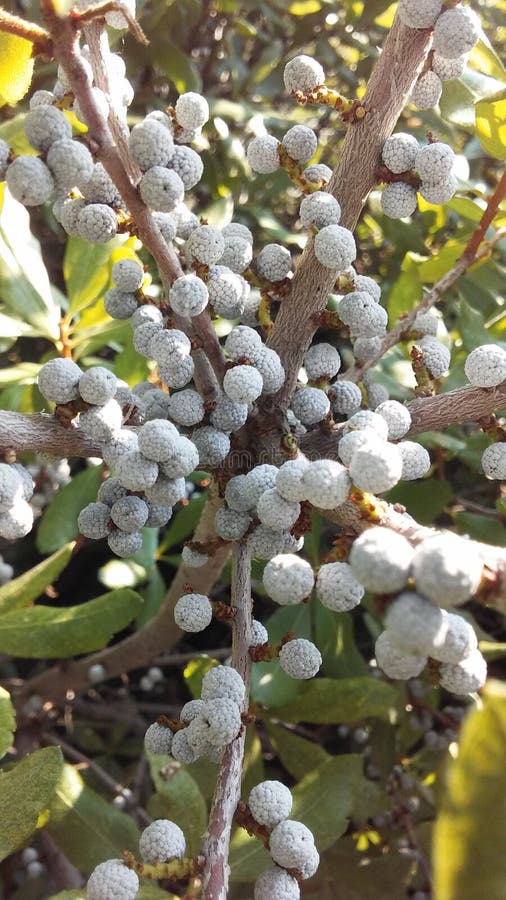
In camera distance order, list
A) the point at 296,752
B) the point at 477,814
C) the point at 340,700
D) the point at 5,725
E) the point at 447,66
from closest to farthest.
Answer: the point at 477,814
the point at 447,66
the point at 5,725
the point at 340,700
the point at 296,752

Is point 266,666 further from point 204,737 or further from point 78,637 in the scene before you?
point 204,737

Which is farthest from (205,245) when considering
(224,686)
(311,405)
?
(224,686)

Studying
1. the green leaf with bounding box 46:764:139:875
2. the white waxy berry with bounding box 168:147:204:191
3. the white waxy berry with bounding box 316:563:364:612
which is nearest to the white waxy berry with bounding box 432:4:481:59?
the white waxy berry with bounding box 168:147:204:191

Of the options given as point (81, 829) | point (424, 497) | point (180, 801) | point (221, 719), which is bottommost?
point (81, 829)

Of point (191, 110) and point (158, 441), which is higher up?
point (191, 110)

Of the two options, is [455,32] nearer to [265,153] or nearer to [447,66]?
[447,66]

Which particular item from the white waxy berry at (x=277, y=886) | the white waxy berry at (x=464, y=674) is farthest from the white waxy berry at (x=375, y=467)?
the white waxy berry at (x=277, y=886)

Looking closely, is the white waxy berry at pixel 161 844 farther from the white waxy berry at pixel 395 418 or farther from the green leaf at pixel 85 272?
A: the green leaf at pixel 85 272
